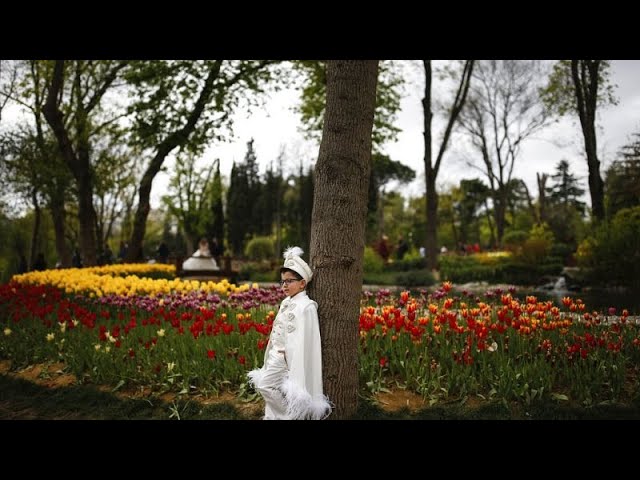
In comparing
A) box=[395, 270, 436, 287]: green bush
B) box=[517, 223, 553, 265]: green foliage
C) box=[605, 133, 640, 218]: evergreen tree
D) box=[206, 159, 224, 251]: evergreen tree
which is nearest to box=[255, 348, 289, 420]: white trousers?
box=[395, 270, 436, 287]: green bush

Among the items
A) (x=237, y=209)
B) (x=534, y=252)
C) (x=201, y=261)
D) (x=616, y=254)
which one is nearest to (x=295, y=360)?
(x=616, y=254)

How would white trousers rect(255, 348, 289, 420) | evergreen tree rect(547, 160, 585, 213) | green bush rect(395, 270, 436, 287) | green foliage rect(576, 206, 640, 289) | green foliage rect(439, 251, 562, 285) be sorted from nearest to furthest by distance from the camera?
white trousers rect(255, 348, 289, 420)
green foliage rect(576, 206, 640, 289)
green foliage rect(439, 251, 562, 285)
green bush rect(395, 270, 436, 287)
evergreen tree rect(547, 160, 585, 213)

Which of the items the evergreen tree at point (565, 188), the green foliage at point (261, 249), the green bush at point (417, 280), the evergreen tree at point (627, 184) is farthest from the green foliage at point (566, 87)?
the evergreen tree at point (565, 188)

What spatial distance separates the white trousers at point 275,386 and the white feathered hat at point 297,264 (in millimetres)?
604

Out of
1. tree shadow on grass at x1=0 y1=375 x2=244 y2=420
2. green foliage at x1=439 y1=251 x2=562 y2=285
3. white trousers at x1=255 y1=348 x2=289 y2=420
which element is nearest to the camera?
white trousers at x1=255 y1=348 x2=289 y2=420

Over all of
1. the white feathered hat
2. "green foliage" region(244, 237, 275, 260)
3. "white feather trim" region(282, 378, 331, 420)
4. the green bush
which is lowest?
"white feather trim" region(282, 378, 331, 420)

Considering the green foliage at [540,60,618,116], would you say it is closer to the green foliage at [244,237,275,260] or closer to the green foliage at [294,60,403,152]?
the green foliage at [294,60,403,152]

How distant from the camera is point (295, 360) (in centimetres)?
349

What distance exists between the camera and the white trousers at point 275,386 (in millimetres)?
3605

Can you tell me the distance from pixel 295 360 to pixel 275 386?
0.97 ft

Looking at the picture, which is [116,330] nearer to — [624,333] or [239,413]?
[239,413]

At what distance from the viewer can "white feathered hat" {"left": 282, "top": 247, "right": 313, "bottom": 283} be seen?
362cm

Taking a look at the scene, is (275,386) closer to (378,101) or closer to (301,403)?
(301,403)
